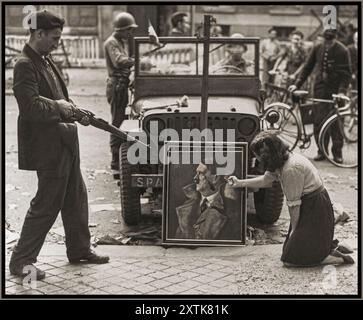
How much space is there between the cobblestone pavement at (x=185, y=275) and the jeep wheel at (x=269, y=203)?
0.69 metres

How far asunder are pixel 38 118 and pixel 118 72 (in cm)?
399

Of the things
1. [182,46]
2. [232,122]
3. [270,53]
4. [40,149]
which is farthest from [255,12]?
[40,149]

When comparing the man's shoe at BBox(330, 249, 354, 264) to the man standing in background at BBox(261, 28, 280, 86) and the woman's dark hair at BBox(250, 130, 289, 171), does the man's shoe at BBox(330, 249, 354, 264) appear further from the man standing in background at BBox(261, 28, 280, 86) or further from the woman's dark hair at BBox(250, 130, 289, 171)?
the man standing in background at BBox(261, 28, 280, 86)

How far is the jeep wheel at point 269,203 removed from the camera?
6.30 metres

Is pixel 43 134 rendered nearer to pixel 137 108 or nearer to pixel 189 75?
pixel 137 108

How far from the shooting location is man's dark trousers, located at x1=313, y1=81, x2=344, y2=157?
9259 millimetres

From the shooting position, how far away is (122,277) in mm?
5055

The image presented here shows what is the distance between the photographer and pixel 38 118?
4.74 m

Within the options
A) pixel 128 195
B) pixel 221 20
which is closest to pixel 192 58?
pixel 128 195

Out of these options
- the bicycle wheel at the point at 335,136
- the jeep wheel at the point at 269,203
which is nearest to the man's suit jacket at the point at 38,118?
the jeep wheel at the point at 269,203

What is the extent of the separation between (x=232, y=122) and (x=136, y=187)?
1.10 m

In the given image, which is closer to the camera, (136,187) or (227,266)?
(227,266)
